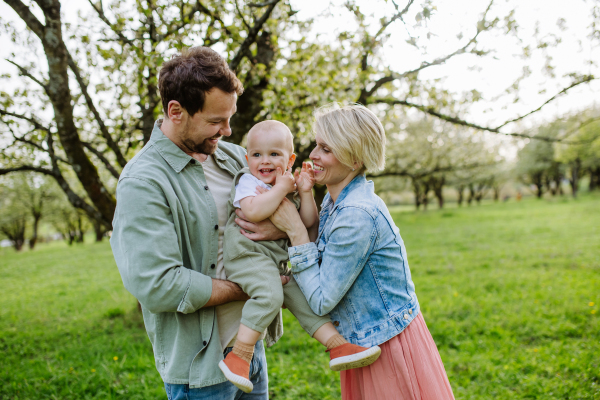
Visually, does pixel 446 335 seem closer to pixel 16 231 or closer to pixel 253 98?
pixel 253 98

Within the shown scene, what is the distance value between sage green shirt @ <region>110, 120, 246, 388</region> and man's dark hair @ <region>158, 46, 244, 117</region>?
244 mm

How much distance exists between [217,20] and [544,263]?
29.6ft

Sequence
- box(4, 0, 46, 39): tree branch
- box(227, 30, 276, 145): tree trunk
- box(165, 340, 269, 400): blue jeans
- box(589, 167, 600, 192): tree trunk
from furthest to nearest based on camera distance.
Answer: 1. box(589, 167, 600, 192): tree trunk
2. box(227, 30, 276, 145): tree trunk
3. box(4, 0, 46, 39): tree branch
4. box(165, 340, 269, 400): blue jeans

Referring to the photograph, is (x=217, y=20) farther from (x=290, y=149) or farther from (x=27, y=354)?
(x=27, y=354)

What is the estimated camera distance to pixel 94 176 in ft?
16.2

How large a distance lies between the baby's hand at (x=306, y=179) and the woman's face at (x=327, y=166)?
0.08 meters

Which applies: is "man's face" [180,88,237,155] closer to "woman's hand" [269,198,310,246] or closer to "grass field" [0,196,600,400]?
"woman's hand" [269,198,310,246]

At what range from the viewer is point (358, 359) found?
77.2 inches

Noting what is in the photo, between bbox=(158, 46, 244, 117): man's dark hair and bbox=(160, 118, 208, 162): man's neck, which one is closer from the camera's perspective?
bbox=(158, 46, 244, 117): man's dark hair

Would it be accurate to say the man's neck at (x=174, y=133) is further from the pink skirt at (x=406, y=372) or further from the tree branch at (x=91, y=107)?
the tree branch at (x=91, y=107)

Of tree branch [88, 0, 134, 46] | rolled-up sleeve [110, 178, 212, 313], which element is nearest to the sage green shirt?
rolled-up sleeve [110, 178, 212, 313]

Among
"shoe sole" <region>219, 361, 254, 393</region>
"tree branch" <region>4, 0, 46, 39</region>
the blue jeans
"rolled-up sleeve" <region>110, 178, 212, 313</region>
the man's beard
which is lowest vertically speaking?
the blue jeans

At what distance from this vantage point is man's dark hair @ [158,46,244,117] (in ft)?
6.33

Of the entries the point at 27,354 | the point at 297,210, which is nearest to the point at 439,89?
the point at 297,210
